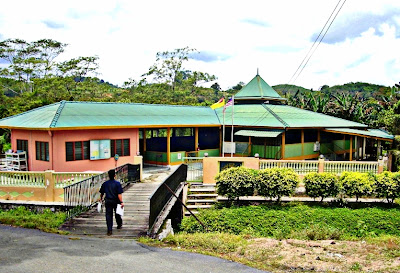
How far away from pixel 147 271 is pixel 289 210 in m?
8.56

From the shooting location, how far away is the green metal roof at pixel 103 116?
16781mm

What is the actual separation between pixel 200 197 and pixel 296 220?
4362 mm

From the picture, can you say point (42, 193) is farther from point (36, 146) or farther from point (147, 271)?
point (147, 271)

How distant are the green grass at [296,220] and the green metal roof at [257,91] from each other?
1314cm

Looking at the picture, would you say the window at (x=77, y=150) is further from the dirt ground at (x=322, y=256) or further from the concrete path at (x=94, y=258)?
the dirt ground at (x=322, y=256)

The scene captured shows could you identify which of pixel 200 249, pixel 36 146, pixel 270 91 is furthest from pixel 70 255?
pixel 270 91

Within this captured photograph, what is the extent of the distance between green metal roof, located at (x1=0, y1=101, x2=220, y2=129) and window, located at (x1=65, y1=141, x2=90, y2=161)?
3.23 feet

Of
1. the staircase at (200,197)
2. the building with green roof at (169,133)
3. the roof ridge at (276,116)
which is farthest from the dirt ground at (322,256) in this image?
the roof ridge at (276,116)

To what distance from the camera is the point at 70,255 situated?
7.77 m

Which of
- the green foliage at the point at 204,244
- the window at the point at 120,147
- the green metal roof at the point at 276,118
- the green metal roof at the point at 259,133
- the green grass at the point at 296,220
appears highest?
the green metal roof at the point at 276,118

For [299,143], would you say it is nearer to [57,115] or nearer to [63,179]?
[57,115]

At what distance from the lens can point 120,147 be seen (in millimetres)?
18844

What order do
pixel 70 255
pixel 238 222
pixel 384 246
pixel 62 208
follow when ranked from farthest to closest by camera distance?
pixel 238 222
pixel 62 208
pixel 384 246
pixel 70 255

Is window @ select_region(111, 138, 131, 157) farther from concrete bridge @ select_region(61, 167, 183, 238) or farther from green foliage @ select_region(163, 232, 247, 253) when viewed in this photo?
green foliage @ select_region(163, 232, 247, 253)
